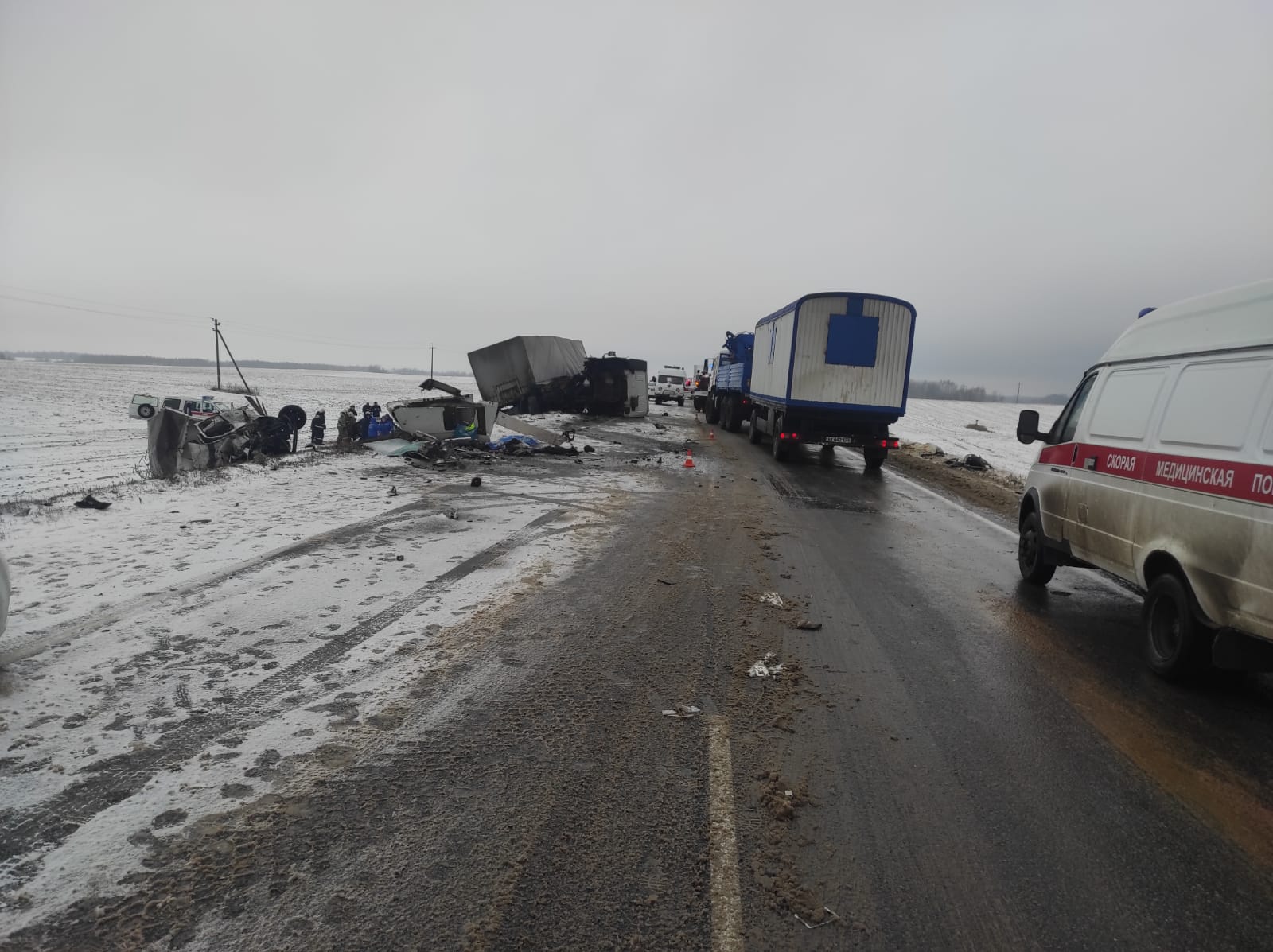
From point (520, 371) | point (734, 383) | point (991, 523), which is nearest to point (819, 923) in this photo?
point (991, 523)

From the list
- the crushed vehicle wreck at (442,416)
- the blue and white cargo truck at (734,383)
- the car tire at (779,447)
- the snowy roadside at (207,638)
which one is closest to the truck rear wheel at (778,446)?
the car tire at (779,447)

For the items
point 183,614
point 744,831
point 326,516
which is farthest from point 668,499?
point 744,831

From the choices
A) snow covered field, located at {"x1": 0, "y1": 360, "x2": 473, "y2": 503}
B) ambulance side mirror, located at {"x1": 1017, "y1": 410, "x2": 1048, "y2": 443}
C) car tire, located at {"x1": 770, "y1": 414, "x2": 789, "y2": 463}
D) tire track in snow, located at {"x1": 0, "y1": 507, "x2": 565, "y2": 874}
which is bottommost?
snow covered field, located at {"x1": 0, "y1": 360, "x2": 473, "y2": 503}

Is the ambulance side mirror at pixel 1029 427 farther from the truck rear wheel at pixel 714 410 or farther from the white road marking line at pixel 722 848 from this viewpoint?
the truck rear wheel at pixel 714 410

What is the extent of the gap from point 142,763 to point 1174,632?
5996mm

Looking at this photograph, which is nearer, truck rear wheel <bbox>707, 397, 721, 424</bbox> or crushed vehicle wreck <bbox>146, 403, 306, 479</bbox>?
crushed vehicle wreck <bbox>146, 403, 306, 479</bbox>

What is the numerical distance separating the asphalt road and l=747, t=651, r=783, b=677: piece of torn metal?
6 cm

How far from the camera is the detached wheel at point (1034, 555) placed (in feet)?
21.4

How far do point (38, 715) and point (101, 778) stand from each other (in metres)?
0.85

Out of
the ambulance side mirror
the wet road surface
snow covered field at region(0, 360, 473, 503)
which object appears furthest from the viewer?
snow covered field at region(0, 360, 473, 503)

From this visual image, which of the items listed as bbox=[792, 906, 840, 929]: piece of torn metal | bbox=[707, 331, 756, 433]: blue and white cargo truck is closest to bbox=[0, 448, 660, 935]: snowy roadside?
bbox=[792, 906, 840, 929]: piece of torn metal

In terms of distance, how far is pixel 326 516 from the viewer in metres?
8.17

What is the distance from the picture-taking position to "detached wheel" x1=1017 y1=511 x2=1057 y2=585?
652cm

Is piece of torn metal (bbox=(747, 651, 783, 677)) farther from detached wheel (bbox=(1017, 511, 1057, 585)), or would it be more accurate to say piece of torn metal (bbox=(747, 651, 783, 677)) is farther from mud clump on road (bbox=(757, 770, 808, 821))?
detached wheel (bbox=(1017, 511, 1057, 585))
